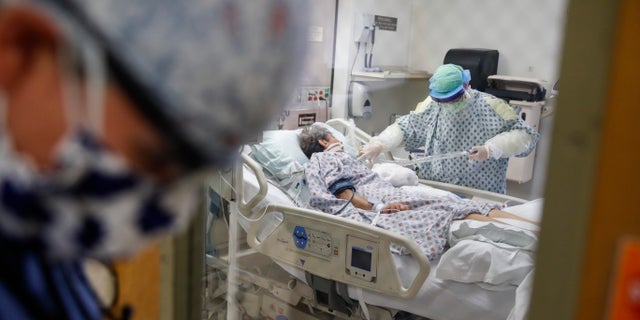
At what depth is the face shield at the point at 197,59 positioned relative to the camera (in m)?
0.39

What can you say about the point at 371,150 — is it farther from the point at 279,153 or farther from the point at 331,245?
the point at 331,245

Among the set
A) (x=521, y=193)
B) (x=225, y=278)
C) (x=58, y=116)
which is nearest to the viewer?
(x=58, y=116)

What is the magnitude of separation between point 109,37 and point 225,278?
214 centimetres

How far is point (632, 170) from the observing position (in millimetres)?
594

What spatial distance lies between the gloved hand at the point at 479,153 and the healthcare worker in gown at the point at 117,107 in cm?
241

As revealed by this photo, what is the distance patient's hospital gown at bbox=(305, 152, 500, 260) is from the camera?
2269 mm

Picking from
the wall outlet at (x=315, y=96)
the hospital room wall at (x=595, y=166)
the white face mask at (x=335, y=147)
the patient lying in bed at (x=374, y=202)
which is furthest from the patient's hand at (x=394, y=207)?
the hospital room wall at (x=595, y=166)

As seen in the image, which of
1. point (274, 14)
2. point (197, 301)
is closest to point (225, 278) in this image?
point (197, 301)

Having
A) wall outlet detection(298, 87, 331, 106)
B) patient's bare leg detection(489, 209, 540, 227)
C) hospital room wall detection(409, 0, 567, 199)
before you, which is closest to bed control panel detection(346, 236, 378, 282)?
patient's bare leg detection(489, 209, 540, 227)

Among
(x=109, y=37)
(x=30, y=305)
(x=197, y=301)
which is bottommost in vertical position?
(x=197, y=301)

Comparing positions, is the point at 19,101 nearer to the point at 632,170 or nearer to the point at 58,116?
the point at 58,116

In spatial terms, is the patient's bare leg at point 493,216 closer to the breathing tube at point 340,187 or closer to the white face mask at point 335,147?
the breathing tube at point 340,187

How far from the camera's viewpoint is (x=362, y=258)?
2.16 metres

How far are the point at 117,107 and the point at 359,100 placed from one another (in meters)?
3.49
